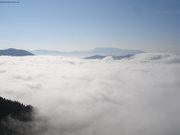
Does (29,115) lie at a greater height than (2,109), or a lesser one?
lesser

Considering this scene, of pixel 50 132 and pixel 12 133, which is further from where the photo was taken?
pixel 50 132

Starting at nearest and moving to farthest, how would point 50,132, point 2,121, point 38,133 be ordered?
point 2,121 < point 38,133 < point 50,132

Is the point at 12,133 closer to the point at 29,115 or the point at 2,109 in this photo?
the point at 2,109

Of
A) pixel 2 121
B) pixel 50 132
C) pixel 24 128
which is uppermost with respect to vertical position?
pixel 2 121

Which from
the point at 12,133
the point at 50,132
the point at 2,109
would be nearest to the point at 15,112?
the point at 2,109

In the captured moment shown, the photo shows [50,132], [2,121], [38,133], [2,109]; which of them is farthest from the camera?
[50,132]

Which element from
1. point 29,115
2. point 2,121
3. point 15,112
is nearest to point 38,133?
point 29,115
